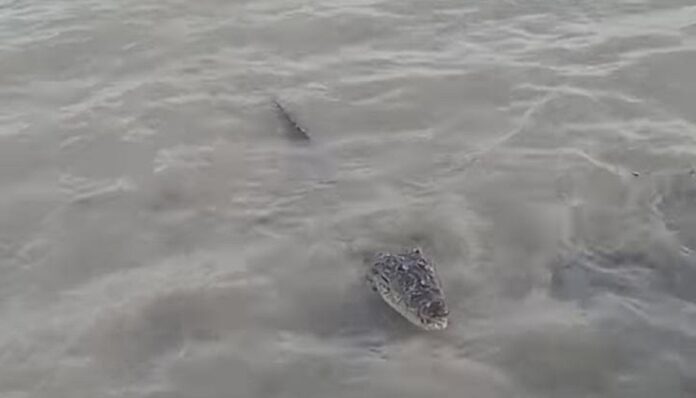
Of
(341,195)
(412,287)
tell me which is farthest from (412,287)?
(341,195)

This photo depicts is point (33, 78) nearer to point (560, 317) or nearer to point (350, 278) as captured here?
point (350, 278)

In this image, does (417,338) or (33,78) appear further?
(33,78)

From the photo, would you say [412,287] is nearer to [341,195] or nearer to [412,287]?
[412,287]

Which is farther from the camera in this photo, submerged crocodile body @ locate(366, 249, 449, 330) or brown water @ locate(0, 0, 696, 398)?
submerged crocodile body @ locate(366, 249, 449, 330)

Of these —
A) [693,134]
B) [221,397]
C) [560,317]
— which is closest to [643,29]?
[693,134]

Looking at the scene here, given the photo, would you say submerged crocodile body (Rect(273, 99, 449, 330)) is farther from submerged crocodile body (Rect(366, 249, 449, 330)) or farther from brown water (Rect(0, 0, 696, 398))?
brown water (Rect(0, 0, 696, 398))

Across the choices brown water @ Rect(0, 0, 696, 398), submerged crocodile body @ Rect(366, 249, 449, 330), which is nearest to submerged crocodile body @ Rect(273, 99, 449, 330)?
submerged crocodile body @ Rect(366, 249, 449, 330)
